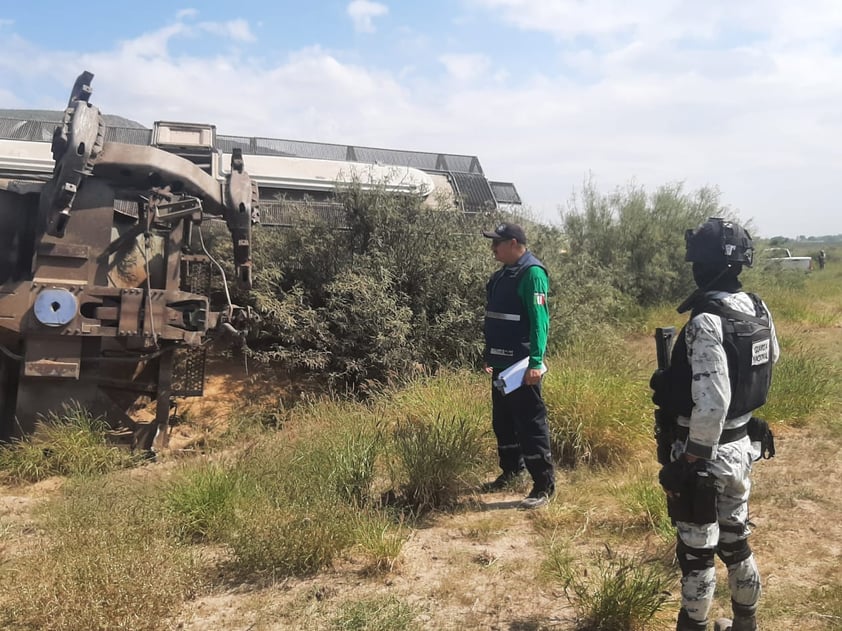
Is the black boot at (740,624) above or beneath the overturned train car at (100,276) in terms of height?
beneath

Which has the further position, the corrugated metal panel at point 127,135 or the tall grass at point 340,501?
the corrugated metal panel at point 127,135

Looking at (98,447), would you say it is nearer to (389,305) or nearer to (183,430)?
(183,430)

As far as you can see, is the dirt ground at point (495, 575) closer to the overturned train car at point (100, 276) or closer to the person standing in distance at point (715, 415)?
the person standing in distance at point (715, 415)

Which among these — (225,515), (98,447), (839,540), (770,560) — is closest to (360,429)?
(225,515)

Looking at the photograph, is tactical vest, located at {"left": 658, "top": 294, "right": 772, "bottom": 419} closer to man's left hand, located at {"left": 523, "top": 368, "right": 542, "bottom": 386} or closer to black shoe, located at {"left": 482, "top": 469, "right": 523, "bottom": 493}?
man's left hand, located at {"left": 523, "top": 368, "right": 542, "bottom": 386}

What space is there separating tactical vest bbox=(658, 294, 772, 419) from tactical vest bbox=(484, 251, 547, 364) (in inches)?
64.9

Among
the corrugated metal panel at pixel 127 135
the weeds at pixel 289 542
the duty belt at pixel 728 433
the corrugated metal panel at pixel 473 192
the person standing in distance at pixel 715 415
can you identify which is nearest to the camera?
the person standing in distance at pixel 715 415

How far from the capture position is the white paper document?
14.0 feet

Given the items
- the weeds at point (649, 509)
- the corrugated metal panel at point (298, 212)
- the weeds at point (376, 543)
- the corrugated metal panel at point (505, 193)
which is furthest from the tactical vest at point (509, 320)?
the corrugated metal panel at point (505, 193)

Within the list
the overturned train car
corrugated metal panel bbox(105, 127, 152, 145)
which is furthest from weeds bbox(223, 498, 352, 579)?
corrugated metal panel bbox(105, 127, 152, 145)

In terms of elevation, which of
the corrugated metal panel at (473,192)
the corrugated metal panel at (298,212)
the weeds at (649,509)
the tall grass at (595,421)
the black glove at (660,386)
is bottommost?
the weeds at (649,509)

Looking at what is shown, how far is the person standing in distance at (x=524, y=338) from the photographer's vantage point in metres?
4.40

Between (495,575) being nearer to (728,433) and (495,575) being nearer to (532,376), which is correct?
(532,376)

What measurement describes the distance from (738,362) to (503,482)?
7.93ft
